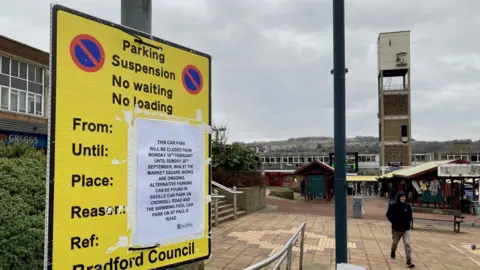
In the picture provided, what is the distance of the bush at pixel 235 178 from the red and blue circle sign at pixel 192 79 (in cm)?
1444

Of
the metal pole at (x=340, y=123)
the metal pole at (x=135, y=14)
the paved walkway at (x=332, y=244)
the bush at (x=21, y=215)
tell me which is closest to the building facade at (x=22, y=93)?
the paved walkway at (x=332, y=244)

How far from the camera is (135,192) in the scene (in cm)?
221

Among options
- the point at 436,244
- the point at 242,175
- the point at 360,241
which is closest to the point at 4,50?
the point at 242,175

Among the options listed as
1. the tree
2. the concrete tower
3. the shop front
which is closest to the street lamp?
the tree

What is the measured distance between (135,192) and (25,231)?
2.69 meters

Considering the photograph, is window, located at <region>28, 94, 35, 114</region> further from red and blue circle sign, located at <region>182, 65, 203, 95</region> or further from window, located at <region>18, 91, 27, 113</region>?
red and blue circle sign, located at <region>182, 65, 203, 95</region>

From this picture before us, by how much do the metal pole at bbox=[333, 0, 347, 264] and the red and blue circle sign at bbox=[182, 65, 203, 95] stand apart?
8.34 ft

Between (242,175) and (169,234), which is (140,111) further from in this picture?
(242,175)

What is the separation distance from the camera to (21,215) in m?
4.43

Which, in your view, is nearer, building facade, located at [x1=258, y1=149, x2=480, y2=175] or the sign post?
the sign post

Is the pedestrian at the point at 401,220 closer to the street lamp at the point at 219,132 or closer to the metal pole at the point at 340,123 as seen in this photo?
the metal pole at the point at 340,123

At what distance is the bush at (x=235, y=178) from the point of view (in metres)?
17.0

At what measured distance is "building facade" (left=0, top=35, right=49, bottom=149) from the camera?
77.3ft

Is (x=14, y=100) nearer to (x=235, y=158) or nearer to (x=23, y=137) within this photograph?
(x=23, y=137)
